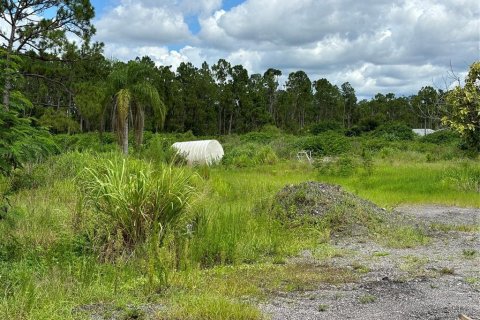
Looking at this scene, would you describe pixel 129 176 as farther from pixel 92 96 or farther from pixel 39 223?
pixel 92 96

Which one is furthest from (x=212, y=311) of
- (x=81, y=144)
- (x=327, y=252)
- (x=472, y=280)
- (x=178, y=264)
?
(x=81, y=144)

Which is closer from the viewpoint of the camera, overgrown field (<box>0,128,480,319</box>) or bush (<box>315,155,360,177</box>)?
overgrown field (<box>0,128,480,319</box>)

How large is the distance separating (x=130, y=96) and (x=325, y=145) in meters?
16.6

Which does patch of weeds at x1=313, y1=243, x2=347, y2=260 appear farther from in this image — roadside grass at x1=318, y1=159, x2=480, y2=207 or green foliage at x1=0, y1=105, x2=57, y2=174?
roadside grass at x1=318, y1=159, x2=480, y2=207

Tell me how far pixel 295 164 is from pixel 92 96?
31.6 ft

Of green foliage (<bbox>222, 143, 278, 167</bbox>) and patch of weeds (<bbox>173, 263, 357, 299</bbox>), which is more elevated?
green foliage (<bbox>222, 143, 278, 167</bbox>)

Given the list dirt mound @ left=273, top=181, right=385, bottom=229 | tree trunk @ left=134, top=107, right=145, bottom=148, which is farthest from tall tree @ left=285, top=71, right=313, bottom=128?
dirt mound @ left=273, top=181, right=385, bottom=229

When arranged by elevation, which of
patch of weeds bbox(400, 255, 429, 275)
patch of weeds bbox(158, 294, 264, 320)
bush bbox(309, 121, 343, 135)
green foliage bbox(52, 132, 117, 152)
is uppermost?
bush bbox(309, 121, 343, 135)

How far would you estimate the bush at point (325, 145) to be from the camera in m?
34.4

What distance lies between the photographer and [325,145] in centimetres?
3597

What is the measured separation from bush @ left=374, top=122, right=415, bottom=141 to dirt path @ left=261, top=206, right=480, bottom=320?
4004 cm

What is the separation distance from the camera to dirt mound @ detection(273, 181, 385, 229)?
976 cm

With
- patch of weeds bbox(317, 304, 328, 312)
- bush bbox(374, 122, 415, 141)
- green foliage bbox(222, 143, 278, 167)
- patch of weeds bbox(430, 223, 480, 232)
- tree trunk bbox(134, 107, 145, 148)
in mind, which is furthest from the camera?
bush bbox(374, 122, 415, 141)

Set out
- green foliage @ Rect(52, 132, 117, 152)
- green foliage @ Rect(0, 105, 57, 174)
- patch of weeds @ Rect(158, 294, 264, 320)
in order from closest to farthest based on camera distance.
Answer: patch of weeds @ Rect(158, 294, 264, 320), green foliage @ Rect(0, 105, 57, 174), green foliage @ Rect(52, 132, 117, 152)
